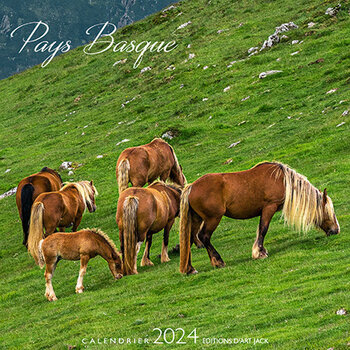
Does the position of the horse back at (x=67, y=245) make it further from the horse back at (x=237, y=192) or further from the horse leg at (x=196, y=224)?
the horse back at (x=237, y=192)

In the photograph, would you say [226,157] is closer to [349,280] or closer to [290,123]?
[290,123]

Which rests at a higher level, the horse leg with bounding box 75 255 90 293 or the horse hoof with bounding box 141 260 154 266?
the horse leg with bounding box 75 255 90 293

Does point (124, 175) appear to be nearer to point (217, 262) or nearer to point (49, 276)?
point (49, 276)

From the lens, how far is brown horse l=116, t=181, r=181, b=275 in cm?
1623

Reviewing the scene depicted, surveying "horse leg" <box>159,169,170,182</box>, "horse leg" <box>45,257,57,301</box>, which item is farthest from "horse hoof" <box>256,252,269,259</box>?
"horse leg" <box>159,169,170,182</box>

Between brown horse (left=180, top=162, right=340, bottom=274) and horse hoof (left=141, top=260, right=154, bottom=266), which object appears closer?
brown horse (left=180, top=162, right=340, bottom=274)

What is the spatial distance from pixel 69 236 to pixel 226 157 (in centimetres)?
1422

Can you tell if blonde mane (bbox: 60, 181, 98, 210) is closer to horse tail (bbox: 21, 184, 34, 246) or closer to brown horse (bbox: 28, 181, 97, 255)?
brown horse (bbox: 28, 181, 97, 255)

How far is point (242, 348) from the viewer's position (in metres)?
9.61

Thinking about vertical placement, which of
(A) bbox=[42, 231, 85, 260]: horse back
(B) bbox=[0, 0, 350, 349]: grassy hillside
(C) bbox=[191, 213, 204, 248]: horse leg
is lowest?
(B) bbox=[0, 0, 350, 349]: grassy hillside

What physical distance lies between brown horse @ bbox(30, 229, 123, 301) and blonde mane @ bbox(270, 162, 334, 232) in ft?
15.4

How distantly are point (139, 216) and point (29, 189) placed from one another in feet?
26.0

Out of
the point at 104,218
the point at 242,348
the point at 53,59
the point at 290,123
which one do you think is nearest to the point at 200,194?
the point at 242,348

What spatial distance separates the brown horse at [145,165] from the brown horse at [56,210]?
59.4 inches
